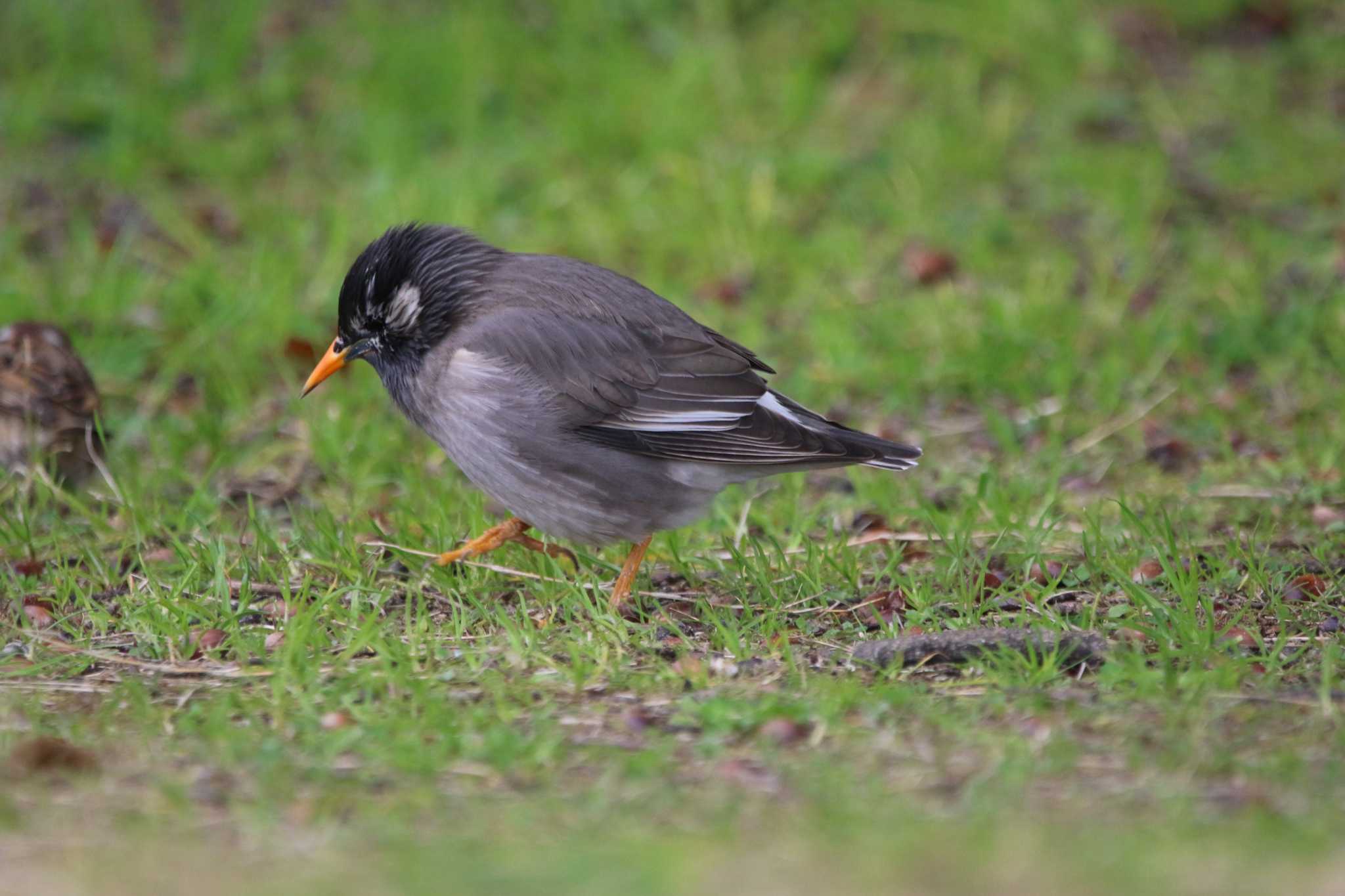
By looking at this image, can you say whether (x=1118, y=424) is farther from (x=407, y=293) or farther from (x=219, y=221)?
(x=219, y=221)

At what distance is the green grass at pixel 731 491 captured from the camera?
→ 11.1 feet

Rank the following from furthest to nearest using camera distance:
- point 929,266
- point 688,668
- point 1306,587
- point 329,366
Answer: point 929,266, point 329,366, point 1306,587, point 688,668

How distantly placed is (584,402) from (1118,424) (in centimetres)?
255

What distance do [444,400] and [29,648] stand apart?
1.38 metres

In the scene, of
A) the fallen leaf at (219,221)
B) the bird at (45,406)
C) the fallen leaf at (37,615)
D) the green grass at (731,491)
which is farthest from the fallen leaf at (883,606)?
the fallen leaf at (219,221)

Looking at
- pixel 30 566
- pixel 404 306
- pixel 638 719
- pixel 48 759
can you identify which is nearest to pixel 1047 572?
pixel 638 719

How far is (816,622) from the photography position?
4652mm

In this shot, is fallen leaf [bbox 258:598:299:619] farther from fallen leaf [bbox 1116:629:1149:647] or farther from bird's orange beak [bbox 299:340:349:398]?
fallen leaf [bbox 1116:629:1149:647]

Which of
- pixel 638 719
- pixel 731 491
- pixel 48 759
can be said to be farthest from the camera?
pixel 731 491

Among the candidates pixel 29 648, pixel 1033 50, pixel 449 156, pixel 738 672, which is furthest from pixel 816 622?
pixel 1033 50

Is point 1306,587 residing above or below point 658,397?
below

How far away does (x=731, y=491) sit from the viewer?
5.96 metres

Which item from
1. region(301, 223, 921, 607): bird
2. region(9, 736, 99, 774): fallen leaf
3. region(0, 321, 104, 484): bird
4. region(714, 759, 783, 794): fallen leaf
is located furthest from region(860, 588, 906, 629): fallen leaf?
region(0, 321, 104, 484): bird

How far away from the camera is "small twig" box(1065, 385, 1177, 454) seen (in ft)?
20.3
